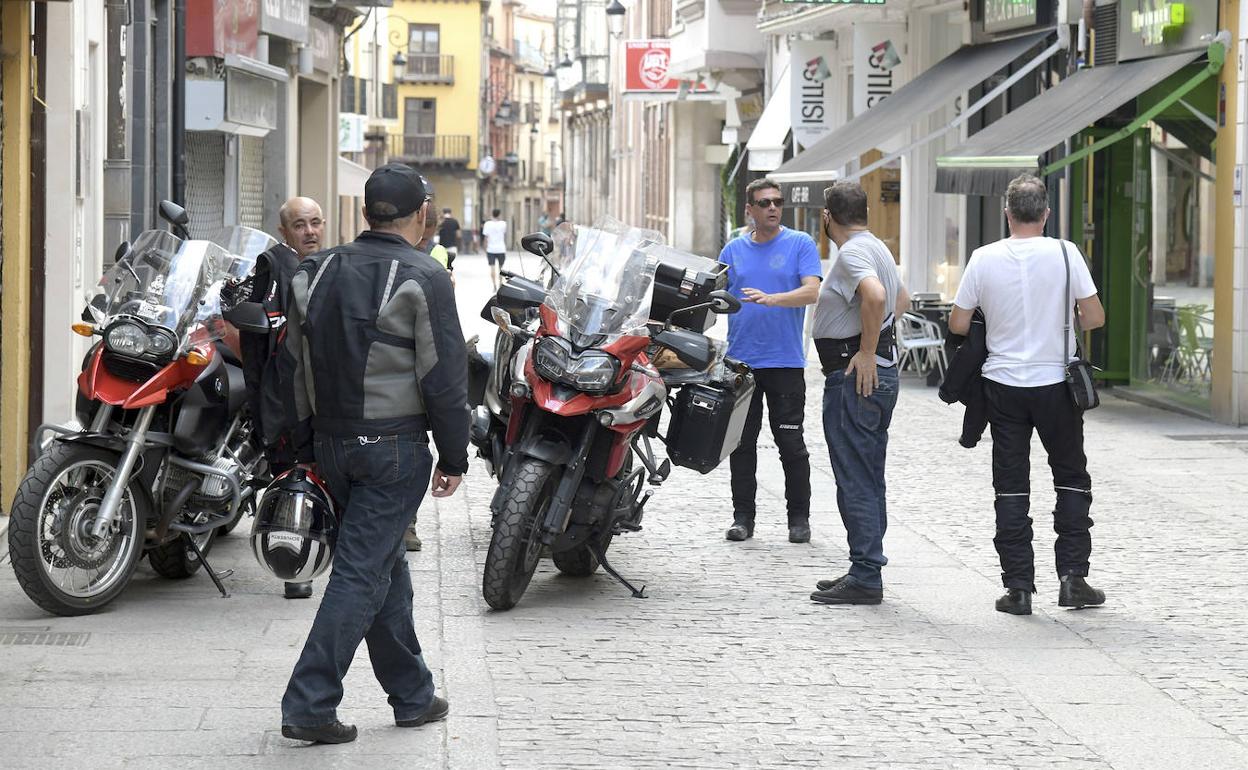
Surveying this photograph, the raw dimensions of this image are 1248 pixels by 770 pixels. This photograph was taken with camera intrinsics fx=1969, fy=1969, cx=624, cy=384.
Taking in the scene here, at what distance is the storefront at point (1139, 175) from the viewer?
1555 centimetres

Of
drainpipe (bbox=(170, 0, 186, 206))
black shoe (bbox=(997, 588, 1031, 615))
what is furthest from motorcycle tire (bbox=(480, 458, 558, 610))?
drainpipe (bbox=(170, 0, 186, 206))

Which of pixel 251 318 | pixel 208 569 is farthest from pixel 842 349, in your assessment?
pixel 208 569

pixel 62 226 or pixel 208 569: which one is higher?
pixel 62 226

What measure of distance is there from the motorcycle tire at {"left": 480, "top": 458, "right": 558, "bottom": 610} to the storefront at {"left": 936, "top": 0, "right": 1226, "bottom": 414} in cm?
862

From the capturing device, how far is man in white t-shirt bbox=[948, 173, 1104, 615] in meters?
7.77

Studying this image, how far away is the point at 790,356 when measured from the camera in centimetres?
967

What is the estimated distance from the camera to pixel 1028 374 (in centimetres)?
780

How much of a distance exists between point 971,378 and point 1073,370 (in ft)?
1.38

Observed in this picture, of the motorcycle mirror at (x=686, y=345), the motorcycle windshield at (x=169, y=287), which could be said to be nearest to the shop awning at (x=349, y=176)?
the motorcycle mirror at (x=686, y=345)

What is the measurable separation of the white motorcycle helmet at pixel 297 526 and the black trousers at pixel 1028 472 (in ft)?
10.0

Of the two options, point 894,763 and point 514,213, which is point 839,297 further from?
point 514,213

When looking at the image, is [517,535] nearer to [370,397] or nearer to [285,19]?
Answer: [370,397]

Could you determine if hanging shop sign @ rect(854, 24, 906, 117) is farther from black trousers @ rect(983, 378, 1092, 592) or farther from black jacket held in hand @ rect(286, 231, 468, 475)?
black jacket held in hand @ rect(286, 231, 468, 475)

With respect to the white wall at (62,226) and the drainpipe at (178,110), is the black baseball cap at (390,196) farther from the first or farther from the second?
the drainpipe at (178,110)
